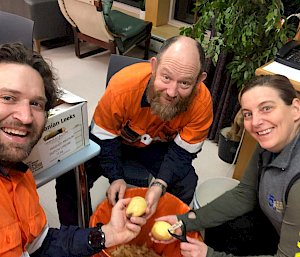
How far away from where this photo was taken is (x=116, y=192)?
153cm

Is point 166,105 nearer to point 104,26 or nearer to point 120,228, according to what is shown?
point 120,228

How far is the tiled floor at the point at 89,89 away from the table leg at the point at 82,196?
0.35 metres

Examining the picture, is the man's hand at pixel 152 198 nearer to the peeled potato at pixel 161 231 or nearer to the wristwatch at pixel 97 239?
the peeled potato at pixel 161 231

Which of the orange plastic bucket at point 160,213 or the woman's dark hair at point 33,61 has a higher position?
the woman's dark hair at point 33,61

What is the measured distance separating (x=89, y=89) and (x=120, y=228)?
7.04 ft

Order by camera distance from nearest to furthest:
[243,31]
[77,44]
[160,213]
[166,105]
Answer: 1. [166,105]
2. [160,213]
3. [243,31]
4. [77,44]

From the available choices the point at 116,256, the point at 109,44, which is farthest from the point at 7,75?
the point at 109,44

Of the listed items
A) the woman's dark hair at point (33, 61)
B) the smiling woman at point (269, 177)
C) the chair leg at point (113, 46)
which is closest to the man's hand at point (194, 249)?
the smiling woman at point (269, 177)

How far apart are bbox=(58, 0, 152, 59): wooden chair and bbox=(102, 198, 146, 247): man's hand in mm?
2205

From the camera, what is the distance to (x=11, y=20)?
2127mm

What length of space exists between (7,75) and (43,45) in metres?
3.28

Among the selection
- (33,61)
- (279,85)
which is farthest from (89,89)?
(279,85)

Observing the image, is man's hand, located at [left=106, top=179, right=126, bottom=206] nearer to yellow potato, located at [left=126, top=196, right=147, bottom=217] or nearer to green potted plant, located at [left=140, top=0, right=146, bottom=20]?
yellow potato, located at [left=126, top=196, right=147, bottom=217]

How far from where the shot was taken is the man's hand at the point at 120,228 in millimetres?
1241
